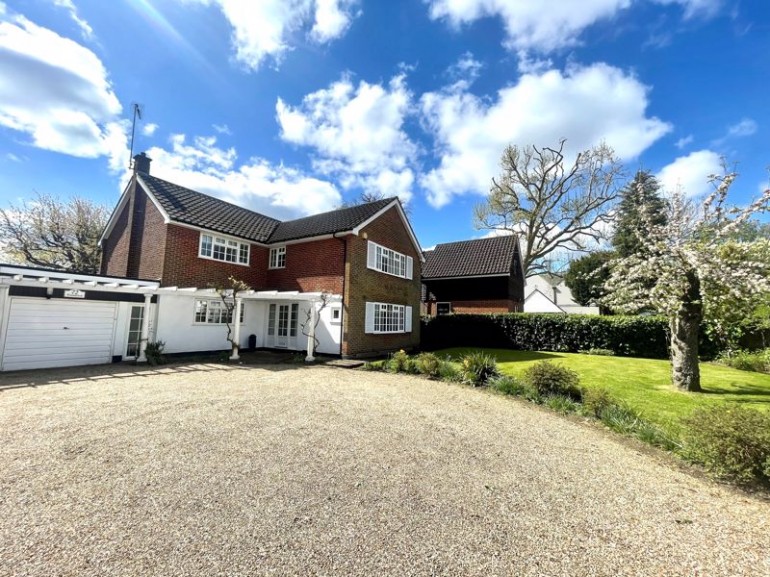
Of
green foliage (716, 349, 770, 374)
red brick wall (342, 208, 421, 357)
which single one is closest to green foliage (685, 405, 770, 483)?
green foliage (716, 349, 770, 374)

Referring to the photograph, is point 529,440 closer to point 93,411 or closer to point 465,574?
point 465,574

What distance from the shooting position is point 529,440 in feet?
20.4

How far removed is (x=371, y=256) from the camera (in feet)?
55.9

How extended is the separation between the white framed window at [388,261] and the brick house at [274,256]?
0.06m

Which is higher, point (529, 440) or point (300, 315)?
point (300, 315)

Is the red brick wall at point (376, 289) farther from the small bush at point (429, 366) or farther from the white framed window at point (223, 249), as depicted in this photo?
the white framed window at point (223, 249)

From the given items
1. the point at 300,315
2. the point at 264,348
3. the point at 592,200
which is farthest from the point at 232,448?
the point at 592,200

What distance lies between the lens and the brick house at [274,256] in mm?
15227

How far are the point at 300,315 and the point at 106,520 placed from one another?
1328 cm

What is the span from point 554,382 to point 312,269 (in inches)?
455

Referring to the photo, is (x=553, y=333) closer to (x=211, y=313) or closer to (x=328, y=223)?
(x=328, y=223)

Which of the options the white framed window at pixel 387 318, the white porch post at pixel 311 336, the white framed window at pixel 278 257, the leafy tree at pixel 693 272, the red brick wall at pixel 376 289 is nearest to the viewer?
the leafy tree at pixel 693 272

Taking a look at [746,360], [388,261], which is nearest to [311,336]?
[388,261]

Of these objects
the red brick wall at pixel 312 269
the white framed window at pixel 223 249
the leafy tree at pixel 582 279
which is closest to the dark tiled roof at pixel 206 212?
the white framed window at pixel 223 249
